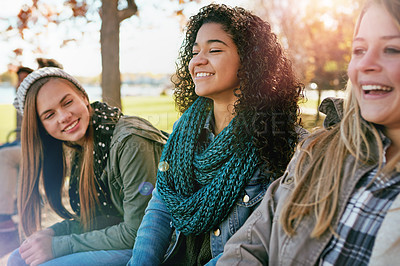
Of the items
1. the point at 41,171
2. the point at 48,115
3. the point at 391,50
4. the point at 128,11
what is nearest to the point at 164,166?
the point at 48,115

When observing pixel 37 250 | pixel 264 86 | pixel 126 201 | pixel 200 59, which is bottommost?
pixel 37 250

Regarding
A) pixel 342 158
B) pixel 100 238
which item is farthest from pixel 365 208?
pixel 100 238

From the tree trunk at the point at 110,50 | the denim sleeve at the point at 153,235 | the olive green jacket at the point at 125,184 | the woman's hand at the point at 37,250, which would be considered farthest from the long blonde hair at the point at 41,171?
the tree trunk at the point at 110,50

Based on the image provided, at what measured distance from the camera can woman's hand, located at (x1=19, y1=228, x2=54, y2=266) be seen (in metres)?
2.25

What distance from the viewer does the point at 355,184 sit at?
4.48ft

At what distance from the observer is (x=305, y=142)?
5.38 ft

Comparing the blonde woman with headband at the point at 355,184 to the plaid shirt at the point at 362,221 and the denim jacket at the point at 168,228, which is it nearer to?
the plaid shirt at the point at 362,221

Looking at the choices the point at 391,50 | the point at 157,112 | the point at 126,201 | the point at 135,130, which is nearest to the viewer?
the point at 391,50

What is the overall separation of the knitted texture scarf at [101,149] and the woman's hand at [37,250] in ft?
1.35

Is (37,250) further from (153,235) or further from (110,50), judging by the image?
(110,50)

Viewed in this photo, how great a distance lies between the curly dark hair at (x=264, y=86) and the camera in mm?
1976

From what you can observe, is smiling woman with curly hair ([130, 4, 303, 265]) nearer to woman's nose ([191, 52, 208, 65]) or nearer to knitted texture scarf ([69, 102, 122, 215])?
woman's nose ([191, 52, 208, 65])

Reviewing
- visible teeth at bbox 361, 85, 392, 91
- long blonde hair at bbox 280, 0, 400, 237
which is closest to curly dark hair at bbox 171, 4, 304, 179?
long blonde hair at bbox 280, 0, 400, 237

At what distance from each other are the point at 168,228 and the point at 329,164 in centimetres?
121
